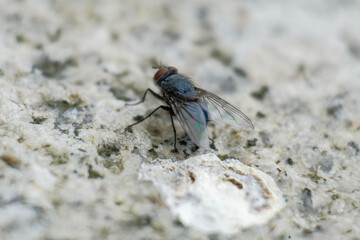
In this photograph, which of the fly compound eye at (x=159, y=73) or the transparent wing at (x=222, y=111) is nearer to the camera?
the transparent wing at (x=222, y=111)

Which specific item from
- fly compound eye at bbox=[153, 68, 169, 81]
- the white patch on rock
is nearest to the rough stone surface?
the white patch on rock

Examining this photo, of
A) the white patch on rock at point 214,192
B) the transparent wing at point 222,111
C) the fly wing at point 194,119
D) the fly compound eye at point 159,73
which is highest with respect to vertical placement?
the fly compound eye at point 159,73

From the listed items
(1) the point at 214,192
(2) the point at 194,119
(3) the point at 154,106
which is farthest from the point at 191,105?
(1) the point at 214,192

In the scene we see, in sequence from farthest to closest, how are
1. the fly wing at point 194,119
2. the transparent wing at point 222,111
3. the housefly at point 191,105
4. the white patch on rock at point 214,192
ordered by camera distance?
the transparent wing at point 222,111 → the housefly at point 191,105 → the fly wing at point 194,119 → the white patch on rock at point 214,192

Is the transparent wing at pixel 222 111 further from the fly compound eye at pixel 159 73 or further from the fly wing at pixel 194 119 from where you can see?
the fly compound eye at pixel 159 73

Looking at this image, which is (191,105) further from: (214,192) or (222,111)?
(214,192)

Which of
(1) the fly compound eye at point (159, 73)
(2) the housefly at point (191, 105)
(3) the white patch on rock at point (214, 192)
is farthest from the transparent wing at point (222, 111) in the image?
(3) the white patch on rock at point (214, 192)

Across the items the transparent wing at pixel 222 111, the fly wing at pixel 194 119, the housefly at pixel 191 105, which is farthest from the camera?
the transparent wing at pixel 222 111

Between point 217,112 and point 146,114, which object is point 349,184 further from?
point 146,114
